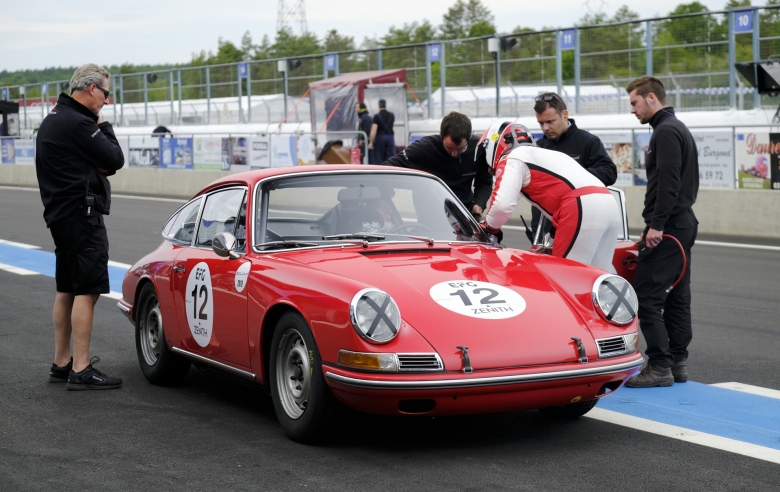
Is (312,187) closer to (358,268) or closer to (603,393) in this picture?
(358,268)

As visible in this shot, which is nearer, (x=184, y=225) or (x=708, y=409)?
(x=708, y=409)

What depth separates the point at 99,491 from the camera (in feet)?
14.7

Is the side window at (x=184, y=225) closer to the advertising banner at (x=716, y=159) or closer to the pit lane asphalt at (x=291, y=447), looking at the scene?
the pit lane asphalt at (x=291, y=447)

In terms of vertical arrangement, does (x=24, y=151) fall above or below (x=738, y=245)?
above

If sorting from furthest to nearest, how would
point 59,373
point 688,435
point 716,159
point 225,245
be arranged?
point 716,159, point 59,373, point 225,245, point 688,435

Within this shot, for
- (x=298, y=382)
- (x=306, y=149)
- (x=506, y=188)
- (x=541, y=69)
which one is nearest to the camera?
(x=298, y=382)

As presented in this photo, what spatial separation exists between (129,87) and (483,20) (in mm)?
61685

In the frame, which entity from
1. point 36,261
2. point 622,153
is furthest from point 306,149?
point 36,261

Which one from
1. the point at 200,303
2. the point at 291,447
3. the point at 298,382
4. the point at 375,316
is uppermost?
the point at 375,316

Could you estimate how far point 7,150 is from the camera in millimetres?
36219

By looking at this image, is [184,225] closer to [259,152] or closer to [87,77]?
[87,77]

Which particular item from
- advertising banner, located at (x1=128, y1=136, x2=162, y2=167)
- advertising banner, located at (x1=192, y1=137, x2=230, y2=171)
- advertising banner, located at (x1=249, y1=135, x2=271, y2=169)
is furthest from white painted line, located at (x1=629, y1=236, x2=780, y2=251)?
advertising banner, located at (x1=128, y1=136, x2=162, y2=167)

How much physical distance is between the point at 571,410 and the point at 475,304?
1016mm

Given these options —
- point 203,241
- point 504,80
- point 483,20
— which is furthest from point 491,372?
point 483,20
